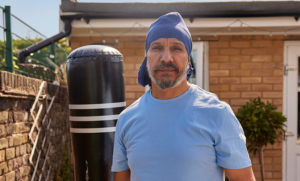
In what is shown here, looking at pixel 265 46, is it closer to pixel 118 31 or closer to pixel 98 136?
pixel 118 31

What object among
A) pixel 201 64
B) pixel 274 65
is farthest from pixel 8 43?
pixel 274 65

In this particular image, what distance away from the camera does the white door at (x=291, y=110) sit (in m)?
4.80

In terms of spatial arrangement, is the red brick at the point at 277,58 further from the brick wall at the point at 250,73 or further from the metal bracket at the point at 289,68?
the metal bracket at the point at 289,68

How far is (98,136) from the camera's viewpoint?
261 centimetres

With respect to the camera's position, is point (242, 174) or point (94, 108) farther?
point (94, 108)

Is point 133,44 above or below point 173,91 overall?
above

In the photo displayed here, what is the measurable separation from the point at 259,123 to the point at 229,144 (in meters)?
3.16

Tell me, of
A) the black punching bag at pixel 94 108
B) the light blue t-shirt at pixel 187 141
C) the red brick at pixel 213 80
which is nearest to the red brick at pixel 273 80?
the red brick at pixel 213 80

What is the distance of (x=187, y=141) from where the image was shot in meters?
1.35

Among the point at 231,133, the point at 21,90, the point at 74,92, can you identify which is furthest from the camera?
the point at 21,90

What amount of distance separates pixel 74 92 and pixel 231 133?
68.5 inches

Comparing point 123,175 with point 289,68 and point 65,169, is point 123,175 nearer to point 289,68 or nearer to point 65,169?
point 65,169

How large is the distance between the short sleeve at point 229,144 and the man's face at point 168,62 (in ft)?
1.02

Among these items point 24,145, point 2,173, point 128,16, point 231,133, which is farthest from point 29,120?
point 231,133
